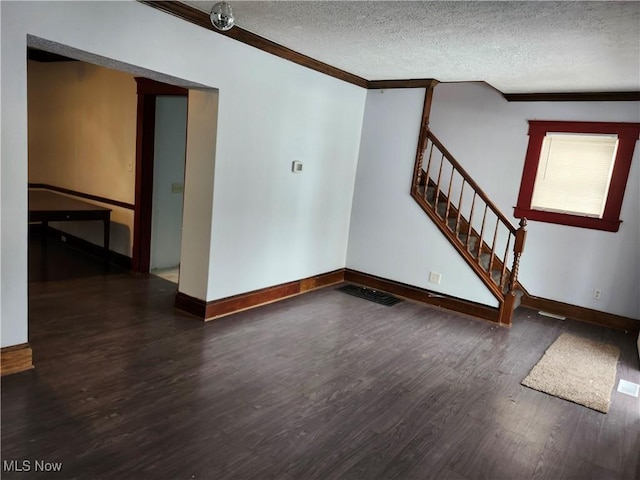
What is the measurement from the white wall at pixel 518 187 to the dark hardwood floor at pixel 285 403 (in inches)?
32.9

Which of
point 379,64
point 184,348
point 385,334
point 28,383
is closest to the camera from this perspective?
point 28,383

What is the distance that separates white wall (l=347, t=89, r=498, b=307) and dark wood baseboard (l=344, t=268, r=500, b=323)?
0.20 feet

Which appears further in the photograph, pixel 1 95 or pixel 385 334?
pixel 385 334

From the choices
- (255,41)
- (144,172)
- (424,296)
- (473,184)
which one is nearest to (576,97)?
(473,184)

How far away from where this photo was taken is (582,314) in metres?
5.07

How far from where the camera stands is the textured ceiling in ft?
8.87

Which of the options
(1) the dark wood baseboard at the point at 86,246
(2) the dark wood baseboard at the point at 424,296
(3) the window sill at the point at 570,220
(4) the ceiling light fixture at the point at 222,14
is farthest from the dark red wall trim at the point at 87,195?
(3) the window sill at the point at 570,220

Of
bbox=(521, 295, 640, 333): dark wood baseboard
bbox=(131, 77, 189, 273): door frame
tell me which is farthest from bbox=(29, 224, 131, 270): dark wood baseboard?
bbox=(521, 295, 640, 333): dark wood baseboard

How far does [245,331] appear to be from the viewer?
3.83 metres

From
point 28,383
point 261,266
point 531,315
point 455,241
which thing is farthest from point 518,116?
point 28,383

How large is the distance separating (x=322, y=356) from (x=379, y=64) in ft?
9.31

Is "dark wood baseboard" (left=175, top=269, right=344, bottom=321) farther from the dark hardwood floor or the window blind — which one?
the window blind

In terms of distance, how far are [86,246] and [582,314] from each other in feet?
20.2

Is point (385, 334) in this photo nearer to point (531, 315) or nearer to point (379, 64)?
point (531, 315)
